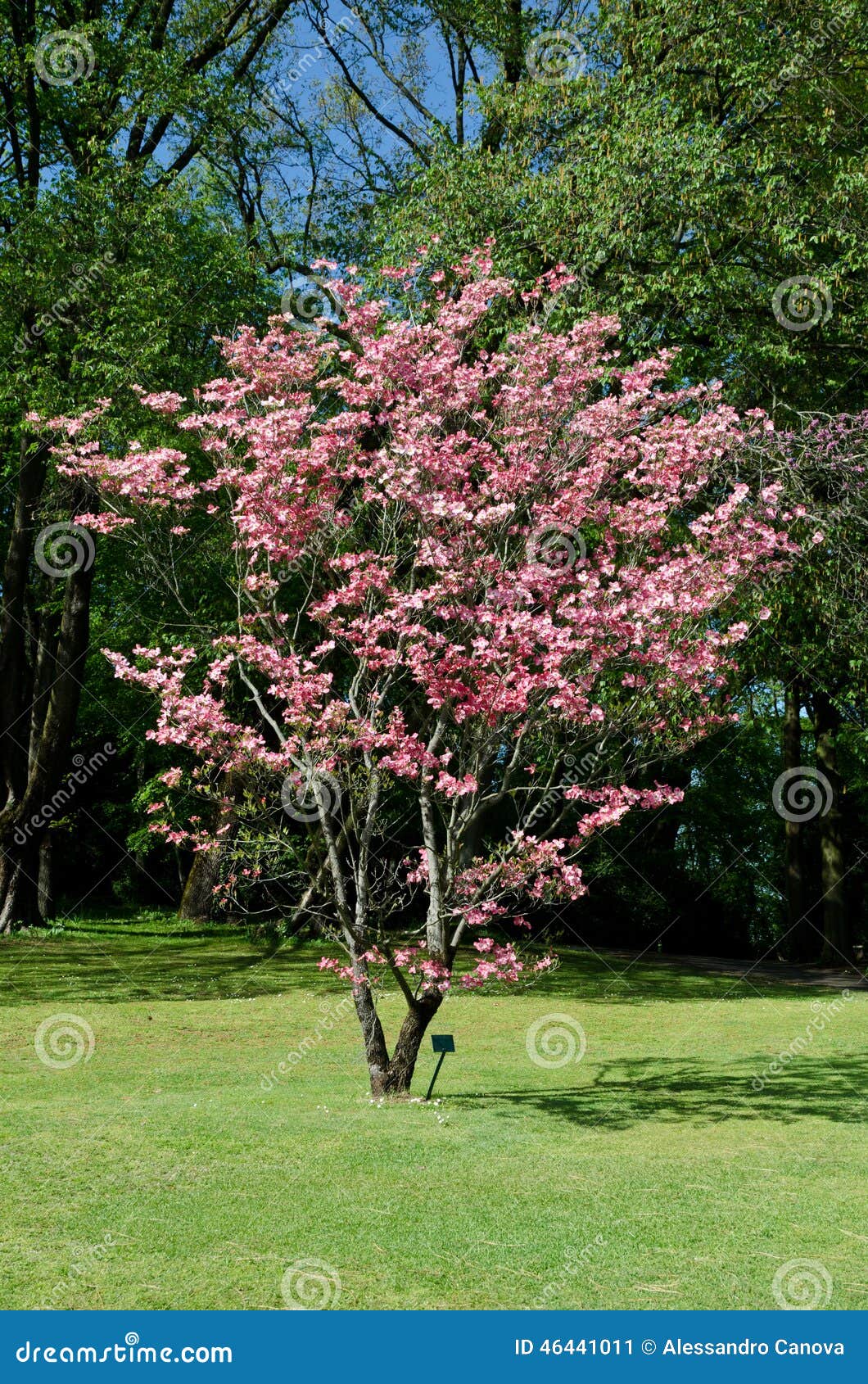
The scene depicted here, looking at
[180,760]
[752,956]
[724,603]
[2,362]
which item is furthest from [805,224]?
[752,956]

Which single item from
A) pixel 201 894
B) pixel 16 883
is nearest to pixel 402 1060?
pixel 16 883

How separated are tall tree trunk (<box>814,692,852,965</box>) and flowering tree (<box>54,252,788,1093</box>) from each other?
14.4 metres

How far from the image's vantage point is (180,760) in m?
26.3

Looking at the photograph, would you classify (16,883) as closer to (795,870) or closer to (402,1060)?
(402,1060)

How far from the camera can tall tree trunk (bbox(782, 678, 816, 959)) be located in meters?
25.4

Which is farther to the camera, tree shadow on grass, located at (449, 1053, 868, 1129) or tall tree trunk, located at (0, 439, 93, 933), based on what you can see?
tall tree trunk, located at (0, 439, 93, 933)

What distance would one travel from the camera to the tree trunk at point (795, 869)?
2538 cm

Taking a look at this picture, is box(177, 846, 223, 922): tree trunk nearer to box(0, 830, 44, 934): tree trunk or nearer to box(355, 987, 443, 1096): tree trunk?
box(0, 830, 44, 934): tree trunk

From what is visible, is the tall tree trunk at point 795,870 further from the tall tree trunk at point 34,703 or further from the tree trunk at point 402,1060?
the tree trunk at point 402,1060

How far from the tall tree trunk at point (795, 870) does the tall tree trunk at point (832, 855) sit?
664 mm

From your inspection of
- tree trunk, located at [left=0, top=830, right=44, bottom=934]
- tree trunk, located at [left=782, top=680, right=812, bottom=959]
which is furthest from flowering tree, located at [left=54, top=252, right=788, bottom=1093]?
tree trunk, located at [left=782, top=680, right=812, bottom=959]

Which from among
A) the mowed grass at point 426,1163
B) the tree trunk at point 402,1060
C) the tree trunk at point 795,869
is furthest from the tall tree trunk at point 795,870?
the tree trunk at point 402,1060

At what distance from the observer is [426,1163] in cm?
766

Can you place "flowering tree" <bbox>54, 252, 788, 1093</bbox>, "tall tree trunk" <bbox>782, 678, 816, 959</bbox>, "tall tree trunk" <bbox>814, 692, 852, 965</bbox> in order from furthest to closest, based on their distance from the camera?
"tall tree trunk" <bbox>782, 678, 816, 959</bbox>, "tall tree trunk" <bbox>814, 692, 852, 965</bbox>, "flowering tree" <bbox>54, 252, 788, 1093</bbox>
